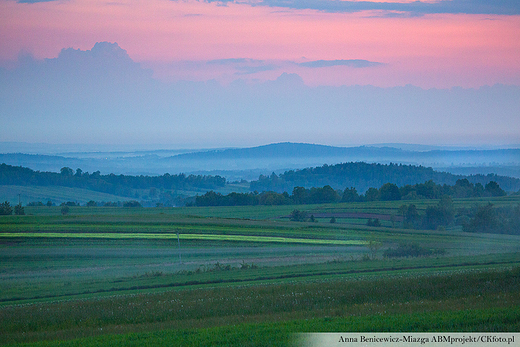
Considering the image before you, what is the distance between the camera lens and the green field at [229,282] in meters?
10.0

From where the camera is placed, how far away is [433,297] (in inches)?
531

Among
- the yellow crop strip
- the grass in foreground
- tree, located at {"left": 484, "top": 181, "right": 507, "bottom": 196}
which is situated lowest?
the yellow crop strip

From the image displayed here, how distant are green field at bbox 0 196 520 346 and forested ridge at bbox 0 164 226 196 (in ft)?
299

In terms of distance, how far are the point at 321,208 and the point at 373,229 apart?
20441 mm

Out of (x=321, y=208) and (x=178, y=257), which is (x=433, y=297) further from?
(x=321, y=208)

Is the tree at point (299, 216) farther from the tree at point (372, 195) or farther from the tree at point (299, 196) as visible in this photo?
the tree at point (372, 195)

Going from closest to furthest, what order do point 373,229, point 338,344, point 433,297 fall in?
point 338,344
point 433,297
point 373,229

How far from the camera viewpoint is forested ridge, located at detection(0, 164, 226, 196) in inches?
5217

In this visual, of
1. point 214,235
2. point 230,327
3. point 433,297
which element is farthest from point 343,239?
point 230,327

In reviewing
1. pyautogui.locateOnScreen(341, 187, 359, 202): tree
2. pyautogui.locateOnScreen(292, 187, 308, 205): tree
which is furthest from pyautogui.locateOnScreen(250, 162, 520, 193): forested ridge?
pyautogui.locateOnScreen(341, 187, 359, 202): tree

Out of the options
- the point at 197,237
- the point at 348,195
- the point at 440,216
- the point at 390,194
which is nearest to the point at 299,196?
the point at 348,195

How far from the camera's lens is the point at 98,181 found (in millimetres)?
143750

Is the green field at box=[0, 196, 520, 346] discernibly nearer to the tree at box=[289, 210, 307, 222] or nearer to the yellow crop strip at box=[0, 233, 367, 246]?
the yellow crop strip at box=[0, 233, 367, 246]

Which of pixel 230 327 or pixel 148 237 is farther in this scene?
pixel 148 237
